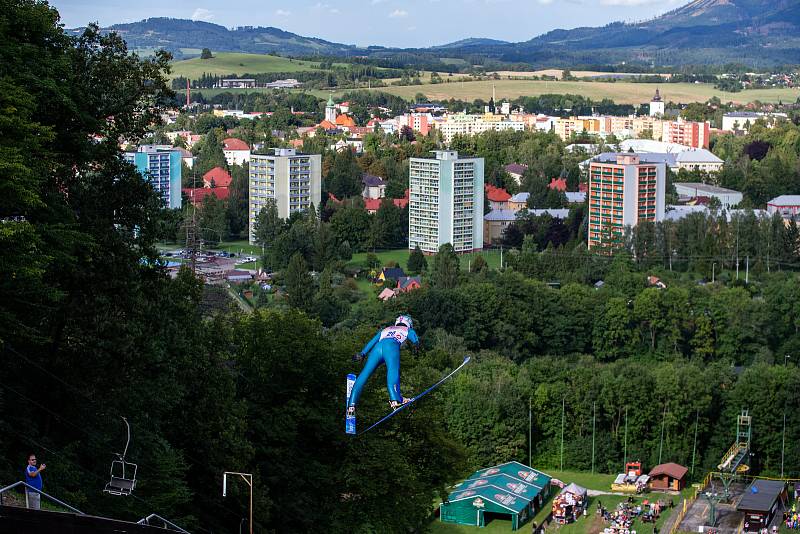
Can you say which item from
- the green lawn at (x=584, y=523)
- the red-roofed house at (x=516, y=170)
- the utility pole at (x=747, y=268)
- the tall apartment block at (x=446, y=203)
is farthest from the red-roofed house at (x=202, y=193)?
the green lawn at (x=584, y=523)

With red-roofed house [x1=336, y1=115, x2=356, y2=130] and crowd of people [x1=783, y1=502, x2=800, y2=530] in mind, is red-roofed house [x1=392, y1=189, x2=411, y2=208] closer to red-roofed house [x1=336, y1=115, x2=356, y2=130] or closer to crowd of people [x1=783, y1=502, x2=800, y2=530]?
red-roofed house [x1=336, y1=115, x2=356, y2=130]

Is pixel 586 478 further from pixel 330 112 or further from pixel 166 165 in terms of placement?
pixel 330 112

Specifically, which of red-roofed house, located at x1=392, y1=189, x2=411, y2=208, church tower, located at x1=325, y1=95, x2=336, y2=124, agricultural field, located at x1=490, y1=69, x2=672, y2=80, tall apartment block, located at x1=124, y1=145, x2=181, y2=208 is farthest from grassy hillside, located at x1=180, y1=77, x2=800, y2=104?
red-roofed house, located at x1=392, y1=189, x2=411, y2=208

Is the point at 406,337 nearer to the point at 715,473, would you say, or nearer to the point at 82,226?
the point at 82,226

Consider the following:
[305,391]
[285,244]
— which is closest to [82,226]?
[305,391]

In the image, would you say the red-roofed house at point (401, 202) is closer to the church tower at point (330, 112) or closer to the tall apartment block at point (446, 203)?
the tall apartment block at point (446, 203)

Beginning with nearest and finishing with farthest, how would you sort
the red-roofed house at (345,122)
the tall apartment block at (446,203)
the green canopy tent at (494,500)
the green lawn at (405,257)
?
the green canopy tent at (494,500) < the green lawn at (405,257) < the tall apartment block at (446,203) < the red-roofed house at (345,122)
